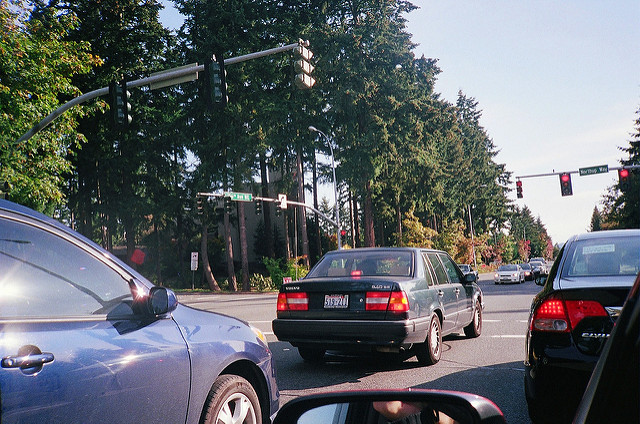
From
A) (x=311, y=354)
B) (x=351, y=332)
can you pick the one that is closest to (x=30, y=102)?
(x=311, y=354)

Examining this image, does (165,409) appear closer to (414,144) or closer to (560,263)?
(560,263)

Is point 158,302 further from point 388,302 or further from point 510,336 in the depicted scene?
point 510,336

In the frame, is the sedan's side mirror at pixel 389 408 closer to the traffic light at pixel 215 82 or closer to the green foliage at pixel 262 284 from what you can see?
the traffic light at pixel 215 82

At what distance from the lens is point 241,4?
128 ft

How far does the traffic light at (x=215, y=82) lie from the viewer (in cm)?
1345

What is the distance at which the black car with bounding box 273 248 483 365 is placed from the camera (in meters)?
6.93

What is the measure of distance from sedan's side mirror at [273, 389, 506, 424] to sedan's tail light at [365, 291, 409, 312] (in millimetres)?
4934

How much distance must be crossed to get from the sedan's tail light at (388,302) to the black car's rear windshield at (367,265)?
2.51 feet

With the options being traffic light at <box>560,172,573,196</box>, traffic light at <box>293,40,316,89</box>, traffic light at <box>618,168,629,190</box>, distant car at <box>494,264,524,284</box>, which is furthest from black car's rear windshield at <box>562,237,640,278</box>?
distant car at <box>494,264,524,284</box>

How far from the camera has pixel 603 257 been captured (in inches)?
201

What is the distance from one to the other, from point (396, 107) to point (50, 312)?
36235mm

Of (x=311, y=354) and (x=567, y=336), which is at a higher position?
(x=567, y=336)

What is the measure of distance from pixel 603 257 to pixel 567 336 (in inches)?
55.4

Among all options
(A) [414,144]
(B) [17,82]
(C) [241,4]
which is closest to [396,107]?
(A) [414,144]
